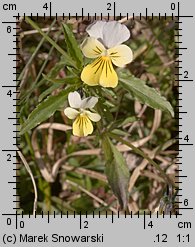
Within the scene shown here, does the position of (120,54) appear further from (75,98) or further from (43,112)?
(43,112)

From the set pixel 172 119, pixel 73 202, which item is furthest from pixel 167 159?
pixel 73 202

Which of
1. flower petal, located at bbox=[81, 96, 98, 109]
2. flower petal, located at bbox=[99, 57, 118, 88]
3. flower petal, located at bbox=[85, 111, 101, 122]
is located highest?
flower petal, located at bbox=[99, 57, 118, 88]

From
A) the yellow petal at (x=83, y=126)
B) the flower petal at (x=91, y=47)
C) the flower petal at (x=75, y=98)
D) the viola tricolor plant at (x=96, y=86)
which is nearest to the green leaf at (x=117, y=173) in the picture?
the viola tricolor plant at (x=96, y=86)

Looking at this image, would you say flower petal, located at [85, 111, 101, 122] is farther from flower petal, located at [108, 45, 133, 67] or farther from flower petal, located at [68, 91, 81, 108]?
flower petal, located at [108, 45, 133, 67]

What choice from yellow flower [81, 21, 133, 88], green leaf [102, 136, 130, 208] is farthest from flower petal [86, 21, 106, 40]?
green leaf [102, 136, 130, 208]

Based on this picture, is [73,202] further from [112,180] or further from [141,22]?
[141,22]
